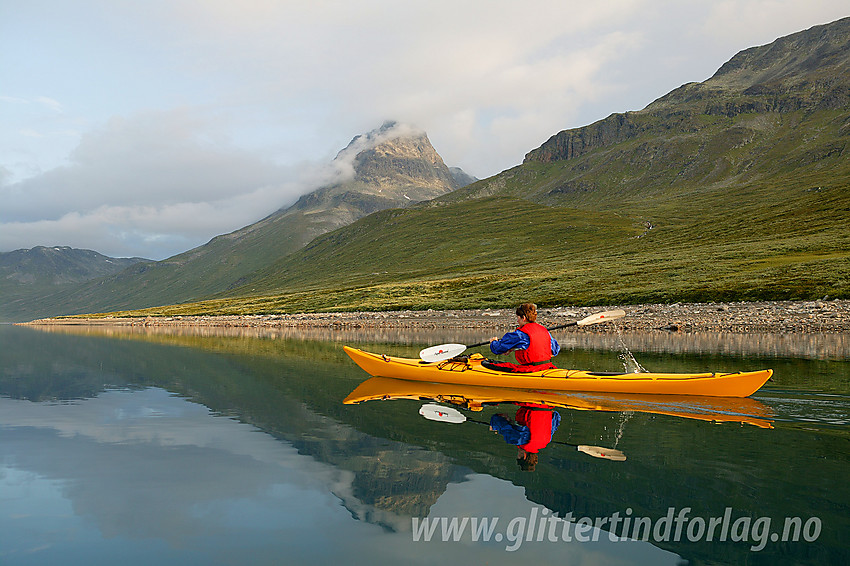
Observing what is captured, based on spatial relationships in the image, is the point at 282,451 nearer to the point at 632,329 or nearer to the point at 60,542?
the point at 60,542

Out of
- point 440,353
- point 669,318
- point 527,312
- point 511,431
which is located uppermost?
point 527,312

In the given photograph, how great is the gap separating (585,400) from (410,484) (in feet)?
33.3

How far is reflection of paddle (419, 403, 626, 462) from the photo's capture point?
39.1ft

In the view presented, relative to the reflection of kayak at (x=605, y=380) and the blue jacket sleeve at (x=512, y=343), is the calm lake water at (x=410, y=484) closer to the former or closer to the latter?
the reflection of kayak at (x=605, y=380)

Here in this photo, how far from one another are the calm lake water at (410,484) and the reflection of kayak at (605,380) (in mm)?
757

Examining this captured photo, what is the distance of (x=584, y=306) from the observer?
66750mm

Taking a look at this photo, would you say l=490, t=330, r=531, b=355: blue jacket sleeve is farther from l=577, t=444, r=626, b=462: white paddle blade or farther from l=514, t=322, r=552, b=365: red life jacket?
l=577, t=444, r=626, b=462: white paddle blade

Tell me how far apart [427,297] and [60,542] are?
90.2m

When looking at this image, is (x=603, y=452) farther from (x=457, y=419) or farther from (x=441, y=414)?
(x=441, y=414)

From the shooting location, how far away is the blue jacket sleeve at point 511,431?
43.8 ft

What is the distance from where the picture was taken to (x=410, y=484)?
1035cm

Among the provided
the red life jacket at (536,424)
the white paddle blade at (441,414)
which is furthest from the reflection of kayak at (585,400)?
the red life jacket at (536,424)

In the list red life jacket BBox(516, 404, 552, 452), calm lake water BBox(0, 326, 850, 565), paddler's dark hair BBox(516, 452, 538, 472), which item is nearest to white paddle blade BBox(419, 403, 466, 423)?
calm lake water BBox(0, 326, 850, 565)

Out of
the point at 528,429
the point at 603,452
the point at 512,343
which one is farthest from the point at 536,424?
the point at 512,343
